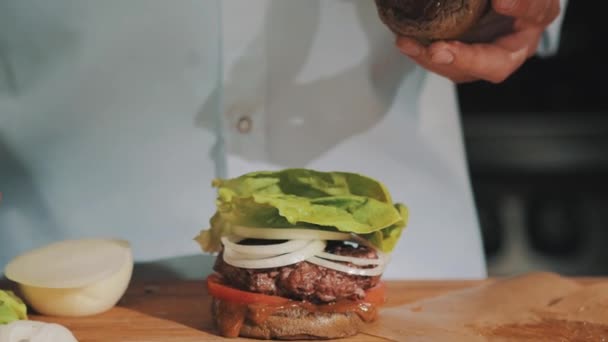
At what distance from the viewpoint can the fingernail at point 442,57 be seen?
1861mm

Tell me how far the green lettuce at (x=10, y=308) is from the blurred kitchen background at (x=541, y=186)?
7.15ft

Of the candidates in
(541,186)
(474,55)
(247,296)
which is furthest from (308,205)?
(541,186)

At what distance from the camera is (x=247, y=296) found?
1.78 m

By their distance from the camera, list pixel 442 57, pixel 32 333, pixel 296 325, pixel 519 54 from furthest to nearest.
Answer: pixel 519 54 < pixel 442 57 < pixel 296 325 < pixel 32 333

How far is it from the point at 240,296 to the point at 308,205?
0.73 ft

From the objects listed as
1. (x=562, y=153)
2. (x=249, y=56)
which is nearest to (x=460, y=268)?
(x=249, y=56)


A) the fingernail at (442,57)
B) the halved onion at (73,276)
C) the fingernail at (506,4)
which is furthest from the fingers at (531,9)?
the halved onion at (73,276)

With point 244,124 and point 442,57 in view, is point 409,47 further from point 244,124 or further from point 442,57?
point 244,124

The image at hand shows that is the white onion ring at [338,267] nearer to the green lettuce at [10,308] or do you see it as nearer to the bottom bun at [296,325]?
the bottom bun at [296,325]

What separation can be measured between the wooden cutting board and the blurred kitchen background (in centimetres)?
136

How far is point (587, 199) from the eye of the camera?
12.0ft

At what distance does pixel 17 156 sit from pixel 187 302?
55cm

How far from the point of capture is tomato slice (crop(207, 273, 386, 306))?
1772mm

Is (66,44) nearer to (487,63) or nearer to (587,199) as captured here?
(487,63)
